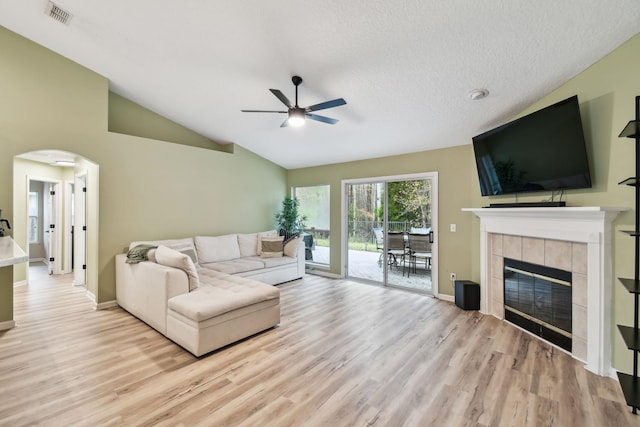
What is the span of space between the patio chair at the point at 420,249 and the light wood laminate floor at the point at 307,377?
4.61 ft

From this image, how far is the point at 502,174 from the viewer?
335cm

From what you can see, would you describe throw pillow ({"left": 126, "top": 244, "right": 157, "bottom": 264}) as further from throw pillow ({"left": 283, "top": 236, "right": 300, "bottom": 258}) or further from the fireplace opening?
the fireplace opening

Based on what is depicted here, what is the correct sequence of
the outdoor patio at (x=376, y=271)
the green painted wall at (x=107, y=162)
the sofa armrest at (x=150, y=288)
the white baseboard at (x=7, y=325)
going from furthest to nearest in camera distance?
the outdoor patio at (x=376, y=271) < the green painted wall at (x=107, y=162) < the white baseboard at (x=7, y=325) < the sofa armrest at (x=150, y=288)

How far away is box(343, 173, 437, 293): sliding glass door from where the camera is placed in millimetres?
4699

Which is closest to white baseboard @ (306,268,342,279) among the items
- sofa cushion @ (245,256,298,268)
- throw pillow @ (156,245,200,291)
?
sofa cushion @ (245,256,298,268)

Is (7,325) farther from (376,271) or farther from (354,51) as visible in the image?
(376,271)

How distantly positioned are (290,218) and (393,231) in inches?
92.7

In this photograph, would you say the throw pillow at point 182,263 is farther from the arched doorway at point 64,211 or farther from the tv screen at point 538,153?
the tv screen at point 538,153

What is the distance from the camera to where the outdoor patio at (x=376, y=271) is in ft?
16.1

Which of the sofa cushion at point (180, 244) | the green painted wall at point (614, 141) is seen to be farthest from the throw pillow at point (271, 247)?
the green painted wall at point (614, 141)

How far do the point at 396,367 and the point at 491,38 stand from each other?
9.66 feet

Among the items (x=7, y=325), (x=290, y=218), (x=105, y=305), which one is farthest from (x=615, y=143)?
(x=7, y=325)

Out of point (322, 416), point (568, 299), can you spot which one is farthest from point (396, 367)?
point (568, 299)

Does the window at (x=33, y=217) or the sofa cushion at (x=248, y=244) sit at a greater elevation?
the window at (x=33, y=217)
